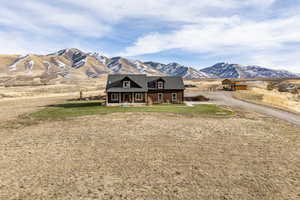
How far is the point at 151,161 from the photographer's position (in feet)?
46.9

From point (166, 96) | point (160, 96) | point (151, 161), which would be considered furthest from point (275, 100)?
point (151, 161)

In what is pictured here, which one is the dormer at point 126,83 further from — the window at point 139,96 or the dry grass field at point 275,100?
the dry grass field at point 275,100

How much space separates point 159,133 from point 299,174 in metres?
11.8

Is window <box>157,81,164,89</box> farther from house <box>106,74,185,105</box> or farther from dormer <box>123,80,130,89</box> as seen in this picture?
dormer <box>123,80,130,89</box>

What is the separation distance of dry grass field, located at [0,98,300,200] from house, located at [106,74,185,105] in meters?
17.7

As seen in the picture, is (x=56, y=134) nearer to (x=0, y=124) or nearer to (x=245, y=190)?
(x=0, y=124)

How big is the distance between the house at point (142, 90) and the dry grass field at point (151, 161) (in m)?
17.7

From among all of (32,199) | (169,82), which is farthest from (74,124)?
(169,82)

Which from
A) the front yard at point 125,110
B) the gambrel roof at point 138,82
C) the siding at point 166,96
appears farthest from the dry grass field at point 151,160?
the siding at point 166,96

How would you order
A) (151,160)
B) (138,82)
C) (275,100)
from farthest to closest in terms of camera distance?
(275,100) < (138,82) < (151,160)

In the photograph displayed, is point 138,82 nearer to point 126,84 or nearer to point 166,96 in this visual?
point 126,84

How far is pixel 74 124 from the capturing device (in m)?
25.5

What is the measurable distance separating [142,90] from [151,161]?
29285 mm

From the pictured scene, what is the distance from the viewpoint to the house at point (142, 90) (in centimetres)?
4259
